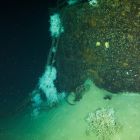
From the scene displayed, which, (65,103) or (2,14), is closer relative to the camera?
(65,103)

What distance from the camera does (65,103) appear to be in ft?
19.9

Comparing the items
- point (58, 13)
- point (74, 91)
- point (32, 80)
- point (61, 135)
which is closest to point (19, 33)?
point (32, 80)

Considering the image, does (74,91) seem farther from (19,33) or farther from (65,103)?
(19,33)

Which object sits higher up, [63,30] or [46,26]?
[63,30]

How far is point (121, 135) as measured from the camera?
5223mm

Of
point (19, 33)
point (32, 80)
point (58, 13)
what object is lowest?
point (32, 80)

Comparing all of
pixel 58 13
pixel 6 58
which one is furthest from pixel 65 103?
pixel 6 58

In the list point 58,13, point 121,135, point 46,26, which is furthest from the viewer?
point 46,26

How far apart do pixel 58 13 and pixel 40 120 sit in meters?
2.39

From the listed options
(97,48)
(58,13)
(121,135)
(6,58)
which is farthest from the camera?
(6,58)

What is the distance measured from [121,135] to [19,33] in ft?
13.4

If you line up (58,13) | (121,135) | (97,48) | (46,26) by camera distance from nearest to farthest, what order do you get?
(121,135) < (97,48) < (58,13) < (46,26)

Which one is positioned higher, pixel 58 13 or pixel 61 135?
pixel 58 13

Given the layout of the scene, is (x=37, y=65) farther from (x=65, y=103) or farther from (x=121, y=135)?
(x=121, y=135)
